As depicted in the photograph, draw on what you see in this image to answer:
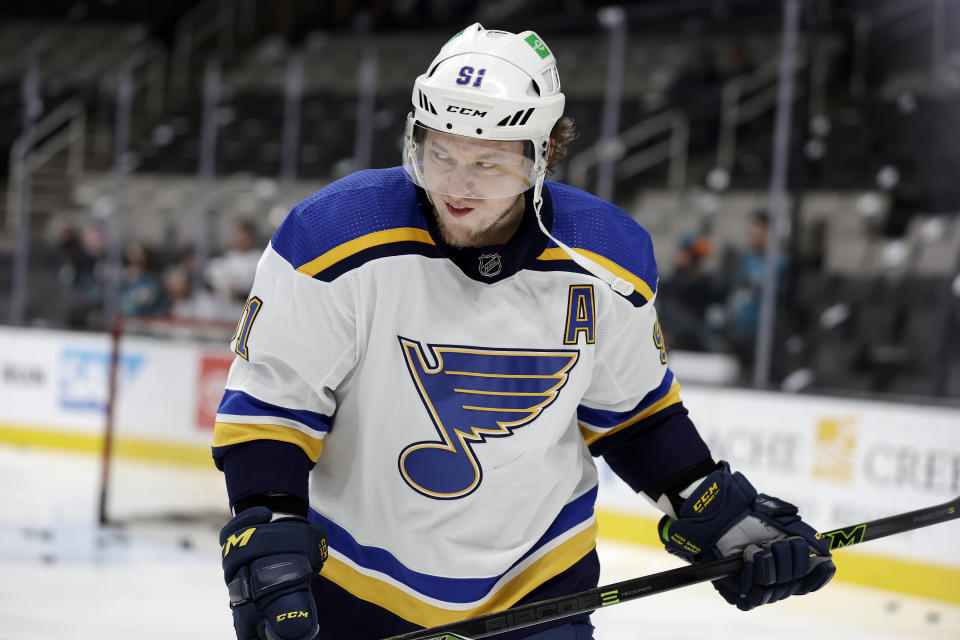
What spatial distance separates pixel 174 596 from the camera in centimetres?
398

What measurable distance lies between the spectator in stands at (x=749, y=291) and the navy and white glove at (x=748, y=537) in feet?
11.1

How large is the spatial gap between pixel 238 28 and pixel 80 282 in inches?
182

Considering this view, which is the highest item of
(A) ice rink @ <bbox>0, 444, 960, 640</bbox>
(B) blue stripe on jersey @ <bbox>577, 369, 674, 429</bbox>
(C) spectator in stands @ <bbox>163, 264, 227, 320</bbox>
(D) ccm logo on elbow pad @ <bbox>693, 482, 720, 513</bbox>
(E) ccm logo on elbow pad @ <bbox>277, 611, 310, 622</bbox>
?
(C) spectator in stands @ <bbox>163, 264, 227, 320</bbox>

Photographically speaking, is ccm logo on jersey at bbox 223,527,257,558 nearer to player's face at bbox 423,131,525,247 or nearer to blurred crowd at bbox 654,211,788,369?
player's face at bbox 423,131,525,247

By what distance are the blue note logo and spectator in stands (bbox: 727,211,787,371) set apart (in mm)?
3646

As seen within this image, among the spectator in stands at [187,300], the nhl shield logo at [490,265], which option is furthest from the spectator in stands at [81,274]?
the nhl shield logo at [490,265]

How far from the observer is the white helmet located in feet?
5.05

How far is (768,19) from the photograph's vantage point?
18.9 ft

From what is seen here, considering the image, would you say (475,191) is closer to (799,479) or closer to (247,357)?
(247,357)

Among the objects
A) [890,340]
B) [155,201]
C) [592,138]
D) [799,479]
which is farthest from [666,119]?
[155,201]

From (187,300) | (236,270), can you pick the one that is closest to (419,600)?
(236,270)

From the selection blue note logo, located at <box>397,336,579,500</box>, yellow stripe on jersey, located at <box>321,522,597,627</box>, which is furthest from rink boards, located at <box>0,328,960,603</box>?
blue note logo, located at <box>397,336,579,500</box>

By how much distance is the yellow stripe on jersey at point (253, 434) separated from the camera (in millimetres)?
1528

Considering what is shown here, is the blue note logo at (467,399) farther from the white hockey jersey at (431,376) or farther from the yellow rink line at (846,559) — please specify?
the yellow rink line at (846,559)
